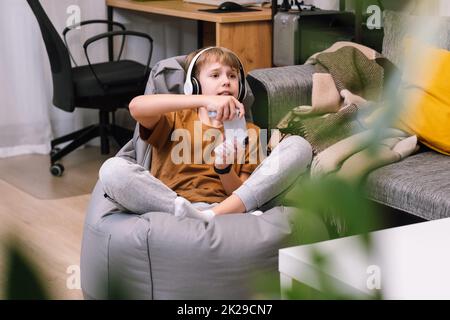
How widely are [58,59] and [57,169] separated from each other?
49cm

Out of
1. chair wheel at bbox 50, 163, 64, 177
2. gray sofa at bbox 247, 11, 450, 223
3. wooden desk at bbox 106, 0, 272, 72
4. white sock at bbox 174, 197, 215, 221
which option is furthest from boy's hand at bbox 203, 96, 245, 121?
chair wheel at bbox 50, 163, 64, 177

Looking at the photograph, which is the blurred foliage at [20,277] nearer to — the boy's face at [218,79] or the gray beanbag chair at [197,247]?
the gray beanbag chair at [197,247]

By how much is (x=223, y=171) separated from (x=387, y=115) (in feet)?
5.55

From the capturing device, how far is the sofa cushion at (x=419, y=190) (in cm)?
196

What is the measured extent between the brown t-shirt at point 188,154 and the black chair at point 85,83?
1290 mm

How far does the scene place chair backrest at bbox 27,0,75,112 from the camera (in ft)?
10.4

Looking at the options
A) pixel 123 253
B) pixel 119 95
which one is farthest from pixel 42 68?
pixel 123 253

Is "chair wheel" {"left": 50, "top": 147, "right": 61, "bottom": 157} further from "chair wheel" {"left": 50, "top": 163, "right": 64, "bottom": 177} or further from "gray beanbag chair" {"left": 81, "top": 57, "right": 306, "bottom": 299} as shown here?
"gray beanbag chair" {"left": 81, "top": 57, "right": 306, "bottom": 299}

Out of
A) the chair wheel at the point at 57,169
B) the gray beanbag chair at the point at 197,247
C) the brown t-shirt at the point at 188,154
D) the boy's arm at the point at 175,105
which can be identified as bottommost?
the chair wheel at the point at 57,169

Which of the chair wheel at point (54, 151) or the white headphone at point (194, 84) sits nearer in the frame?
the white headphone at point (194, 84)

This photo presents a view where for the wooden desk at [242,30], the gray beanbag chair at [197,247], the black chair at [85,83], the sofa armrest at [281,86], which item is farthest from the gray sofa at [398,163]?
the black chair at [85,83]

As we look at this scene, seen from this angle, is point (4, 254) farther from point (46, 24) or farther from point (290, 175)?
point (46, 24)

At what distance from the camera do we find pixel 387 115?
0.87ft
